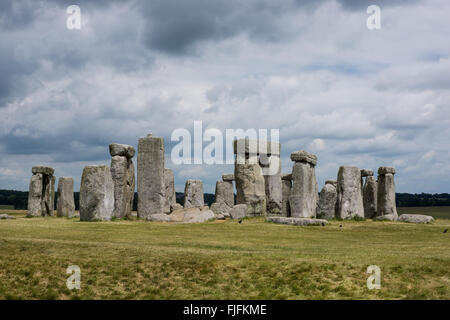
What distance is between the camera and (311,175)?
26906 millimetres

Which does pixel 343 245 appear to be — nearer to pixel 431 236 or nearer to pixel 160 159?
pixel 431 236

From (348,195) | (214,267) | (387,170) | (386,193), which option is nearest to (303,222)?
(348,195)

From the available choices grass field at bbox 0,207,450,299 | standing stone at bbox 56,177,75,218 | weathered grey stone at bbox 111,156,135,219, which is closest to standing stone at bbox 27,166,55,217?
standing stone at bbox 56,177,75,218

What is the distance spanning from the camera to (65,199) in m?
31.1

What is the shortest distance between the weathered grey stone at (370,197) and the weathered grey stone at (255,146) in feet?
20.6

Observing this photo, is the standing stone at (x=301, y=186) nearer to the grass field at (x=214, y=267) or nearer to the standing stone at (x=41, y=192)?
the grass field at (x=214, y=267)

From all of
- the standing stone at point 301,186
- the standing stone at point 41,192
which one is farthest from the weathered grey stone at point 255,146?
the standing stone at point 41,192

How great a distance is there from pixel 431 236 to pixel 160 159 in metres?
13.5

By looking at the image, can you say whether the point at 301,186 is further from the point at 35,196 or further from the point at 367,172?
the point at 35,196

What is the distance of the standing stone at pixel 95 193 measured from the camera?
77.8 feet

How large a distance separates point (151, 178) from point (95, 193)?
3847 mm

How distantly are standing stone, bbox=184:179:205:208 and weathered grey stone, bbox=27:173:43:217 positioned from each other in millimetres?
9927
